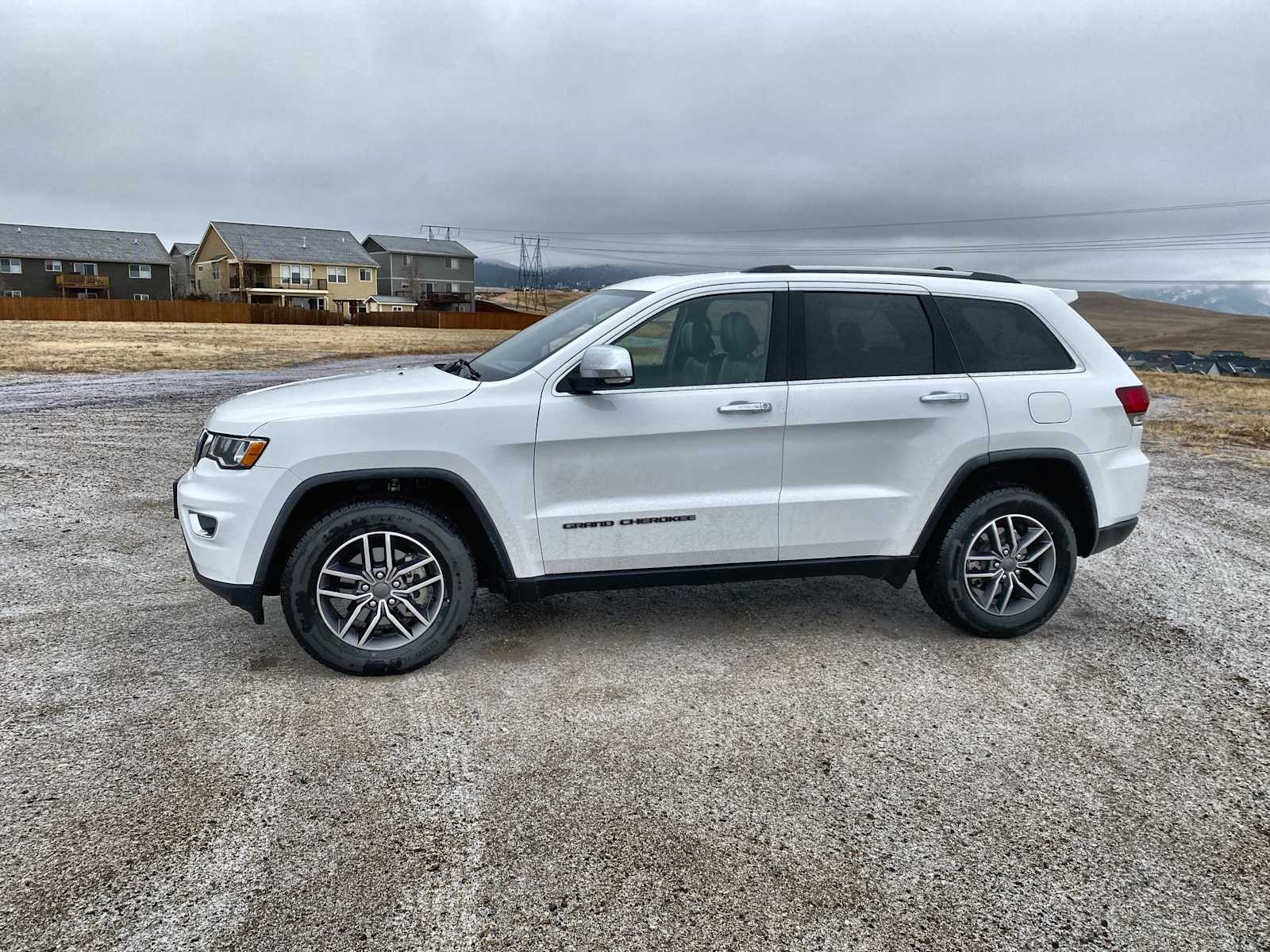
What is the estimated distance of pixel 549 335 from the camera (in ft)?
16.5

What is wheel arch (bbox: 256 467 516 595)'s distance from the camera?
4.25 m

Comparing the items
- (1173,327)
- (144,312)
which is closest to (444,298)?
(144,312)

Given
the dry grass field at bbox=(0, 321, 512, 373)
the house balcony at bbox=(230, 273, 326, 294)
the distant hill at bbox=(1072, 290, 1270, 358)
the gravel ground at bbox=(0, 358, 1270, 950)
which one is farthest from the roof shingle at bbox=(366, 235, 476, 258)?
the gravel ground at bbox=(0, 358, 1270, 950)

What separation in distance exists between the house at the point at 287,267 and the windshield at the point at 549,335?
243 feet

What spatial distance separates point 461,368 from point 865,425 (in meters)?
2.16

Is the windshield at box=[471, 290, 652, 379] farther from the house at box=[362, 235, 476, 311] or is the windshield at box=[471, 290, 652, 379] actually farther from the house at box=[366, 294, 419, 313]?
the house at box=[362, 235, 476, 311]

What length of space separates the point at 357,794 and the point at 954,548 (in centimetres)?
313

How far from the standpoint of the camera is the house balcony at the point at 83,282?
72000 millimetres

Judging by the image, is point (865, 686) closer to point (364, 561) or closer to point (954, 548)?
point (954, 548)

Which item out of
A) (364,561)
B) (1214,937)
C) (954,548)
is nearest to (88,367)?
(364,561)

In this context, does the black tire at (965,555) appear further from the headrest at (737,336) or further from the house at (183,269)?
the house at (183,269)

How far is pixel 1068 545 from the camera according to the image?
16.3 feet

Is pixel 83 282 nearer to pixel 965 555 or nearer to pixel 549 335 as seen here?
pixel 549 335

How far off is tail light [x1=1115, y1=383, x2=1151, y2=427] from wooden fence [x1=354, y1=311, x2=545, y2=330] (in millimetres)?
56008
